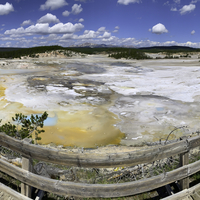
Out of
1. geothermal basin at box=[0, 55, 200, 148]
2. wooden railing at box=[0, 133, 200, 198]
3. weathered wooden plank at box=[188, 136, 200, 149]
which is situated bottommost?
geothermal basin at box=[0, 55, 200, 148]

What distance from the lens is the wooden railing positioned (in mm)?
2336

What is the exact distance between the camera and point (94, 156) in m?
2.31

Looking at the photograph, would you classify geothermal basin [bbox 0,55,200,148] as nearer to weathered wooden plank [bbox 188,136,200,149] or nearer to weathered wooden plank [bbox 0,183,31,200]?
weathered wooden plank [bbox 188,136,200,149]

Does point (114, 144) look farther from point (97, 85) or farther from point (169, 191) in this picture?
point (97, 85)

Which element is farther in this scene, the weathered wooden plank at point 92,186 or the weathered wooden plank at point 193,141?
the weathered wooden plank at point 193,141

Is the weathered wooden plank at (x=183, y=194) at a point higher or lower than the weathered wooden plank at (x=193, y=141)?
lower

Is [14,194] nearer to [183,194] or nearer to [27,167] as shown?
[27,167]

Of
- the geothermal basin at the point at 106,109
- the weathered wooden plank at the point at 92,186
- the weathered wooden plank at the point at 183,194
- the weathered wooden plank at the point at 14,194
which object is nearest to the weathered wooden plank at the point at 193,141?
the weathered wooden plank at the point at 92,186

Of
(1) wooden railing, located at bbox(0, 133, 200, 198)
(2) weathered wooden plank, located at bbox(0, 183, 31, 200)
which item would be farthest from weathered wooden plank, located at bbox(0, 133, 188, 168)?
(2) weathered wooden plank, located at bbox(0, 183, 31, 200)

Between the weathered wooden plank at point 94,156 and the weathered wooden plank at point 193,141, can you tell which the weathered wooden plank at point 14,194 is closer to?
the weathered wooden plank at point 94,156

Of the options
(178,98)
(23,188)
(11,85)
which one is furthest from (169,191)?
(11,85)

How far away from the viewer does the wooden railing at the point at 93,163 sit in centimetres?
234

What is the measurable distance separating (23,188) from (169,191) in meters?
2.35

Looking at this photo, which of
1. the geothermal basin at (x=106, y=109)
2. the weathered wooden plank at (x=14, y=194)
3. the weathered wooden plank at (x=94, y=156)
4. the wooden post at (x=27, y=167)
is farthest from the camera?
the geothermal basin at (x=106, y=109)
